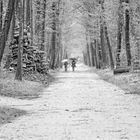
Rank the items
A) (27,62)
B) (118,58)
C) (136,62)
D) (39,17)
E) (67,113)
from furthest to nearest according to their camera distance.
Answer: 1. (39,17)
2. (118,58)
3. (136,62)
4. (27,62)
5. (67,113)

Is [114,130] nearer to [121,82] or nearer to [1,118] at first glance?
[1,118]

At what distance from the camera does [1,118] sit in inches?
439

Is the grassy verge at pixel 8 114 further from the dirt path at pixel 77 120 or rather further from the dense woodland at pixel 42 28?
the dense woodland at pixel 42 28

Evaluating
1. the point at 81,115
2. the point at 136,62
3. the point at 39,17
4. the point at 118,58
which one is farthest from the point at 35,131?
the point at 39,17

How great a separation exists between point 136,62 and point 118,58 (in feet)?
12.4

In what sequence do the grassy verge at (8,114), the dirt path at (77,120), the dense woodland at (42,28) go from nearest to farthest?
the dirt path at (77,120) < the grassy verge at (8,114) < the dense woodland at (42,28)

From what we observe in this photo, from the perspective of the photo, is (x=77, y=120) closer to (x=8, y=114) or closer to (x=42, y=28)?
(x=8, y=114)

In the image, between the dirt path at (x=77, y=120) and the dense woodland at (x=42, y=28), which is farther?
the dense woodland at (x=42, y=28)

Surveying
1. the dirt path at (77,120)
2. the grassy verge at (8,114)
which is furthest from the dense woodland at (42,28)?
the grassy verge at (8,114)

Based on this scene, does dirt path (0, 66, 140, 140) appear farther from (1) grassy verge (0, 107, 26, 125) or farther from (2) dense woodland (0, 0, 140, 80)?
(2) dense woodland (0, 0, 140, 80)

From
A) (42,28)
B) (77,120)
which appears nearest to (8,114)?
(77,120)

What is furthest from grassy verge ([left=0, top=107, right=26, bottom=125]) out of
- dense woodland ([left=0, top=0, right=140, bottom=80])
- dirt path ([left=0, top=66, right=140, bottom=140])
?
dense woodland ([left=0, top=0, right=140, bottom=80])

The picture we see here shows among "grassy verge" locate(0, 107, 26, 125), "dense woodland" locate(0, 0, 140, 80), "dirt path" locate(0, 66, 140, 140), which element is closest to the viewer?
"dirt path" locate(0, 66, 140, 140)

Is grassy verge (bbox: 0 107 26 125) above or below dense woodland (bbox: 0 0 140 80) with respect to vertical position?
below
